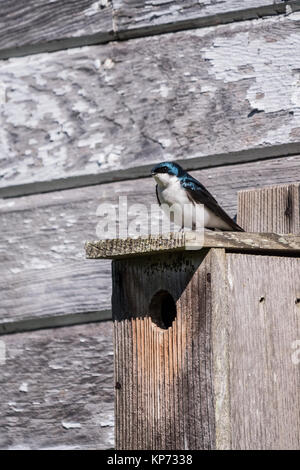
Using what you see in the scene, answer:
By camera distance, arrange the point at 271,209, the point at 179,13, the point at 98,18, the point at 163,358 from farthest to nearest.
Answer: the point at 98,18 < the point at 179,13 < the point at 271,209 < the point at 163,358

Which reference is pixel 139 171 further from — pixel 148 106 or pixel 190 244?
pixel 190 244

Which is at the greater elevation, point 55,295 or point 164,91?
point 164,91

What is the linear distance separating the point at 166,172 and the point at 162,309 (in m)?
0.46

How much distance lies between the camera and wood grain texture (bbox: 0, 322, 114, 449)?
2365 mm

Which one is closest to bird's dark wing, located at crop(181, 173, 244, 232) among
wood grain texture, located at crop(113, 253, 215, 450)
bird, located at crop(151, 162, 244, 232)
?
bird, located at crop(151, 162, 244, 232)

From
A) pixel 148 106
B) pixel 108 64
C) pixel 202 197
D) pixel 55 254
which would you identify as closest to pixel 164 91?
pixel 148 106

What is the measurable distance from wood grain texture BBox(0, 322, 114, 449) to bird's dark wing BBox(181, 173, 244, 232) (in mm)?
368

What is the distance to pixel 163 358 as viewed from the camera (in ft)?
5.96

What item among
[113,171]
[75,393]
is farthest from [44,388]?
[113,171]

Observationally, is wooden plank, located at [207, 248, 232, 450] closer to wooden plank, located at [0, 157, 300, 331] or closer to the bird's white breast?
the bird's white breast

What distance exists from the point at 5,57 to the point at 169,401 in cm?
117

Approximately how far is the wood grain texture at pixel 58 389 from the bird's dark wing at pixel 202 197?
1.21 ft
